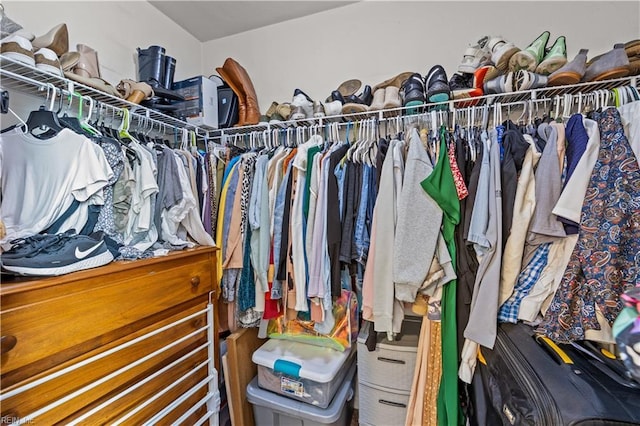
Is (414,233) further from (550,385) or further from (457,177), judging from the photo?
(550,385)

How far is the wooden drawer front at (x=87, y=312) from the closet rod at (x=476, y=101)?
972 mm

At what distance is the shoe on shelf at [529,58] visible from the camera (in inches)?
44.8

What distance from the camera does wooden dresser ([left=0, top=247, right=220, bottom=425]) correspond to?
1.98 ft

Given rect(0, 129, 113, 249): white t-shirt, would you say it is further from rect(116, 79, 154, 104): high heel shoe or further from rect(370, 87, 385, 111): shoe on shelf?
rect(370, 87, 385, 111): shoe on shelf

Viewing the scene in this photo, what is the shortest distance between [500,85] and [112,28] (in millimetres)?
2016

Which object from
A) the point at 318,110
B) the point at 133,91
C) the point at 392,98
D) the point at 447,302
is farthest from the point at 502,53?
the point at 133,91

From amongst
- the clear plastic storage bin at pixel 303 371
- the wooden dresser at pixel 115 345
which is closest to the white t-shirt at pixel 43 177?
the wooden dresser at pixel 115 345

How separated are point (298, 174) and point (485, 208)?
0.80 metres

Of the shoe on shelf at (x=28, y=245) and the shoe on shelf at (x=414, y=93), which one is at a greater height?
the shoe on shelf at (x=414, y=93)

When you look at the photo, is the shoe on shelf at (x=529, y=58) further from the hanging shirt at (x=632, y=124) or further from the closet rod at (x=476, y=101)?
the hanging shirt at (x=632, y=124)

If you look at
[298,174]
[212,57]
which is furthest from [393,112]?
[212,57]

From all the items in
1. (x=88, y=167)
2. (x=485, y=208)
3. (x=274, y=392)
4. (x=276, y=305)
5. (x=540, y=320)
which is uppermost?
(x=88, y=167)

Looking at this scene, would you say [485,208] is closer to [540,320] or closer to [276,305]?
[540,320]

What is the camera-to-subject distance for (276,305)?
1326mm
